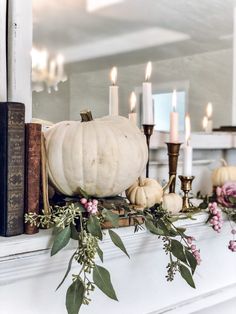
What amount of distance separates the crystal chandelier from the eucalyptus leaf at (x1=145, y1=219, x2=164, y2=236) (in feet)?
1.13

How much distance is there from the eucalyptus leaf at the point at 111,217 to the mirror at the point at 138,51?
271 mm

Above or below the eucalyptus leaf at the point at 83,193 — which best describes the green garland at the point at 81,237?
below

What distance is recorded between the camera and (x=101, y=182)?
36.8 inches

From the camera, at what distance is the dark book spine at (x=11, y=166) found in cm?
83

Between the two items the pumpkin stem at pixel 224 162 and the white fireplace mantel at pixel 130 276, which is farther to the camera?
the pumpkin stem at pixel 224 162

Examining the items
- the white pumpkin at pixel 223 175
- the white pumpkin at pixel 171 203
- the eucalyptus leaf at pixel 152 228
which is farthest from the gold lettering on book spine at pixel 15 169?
the white pumpkin at pixel 223 175

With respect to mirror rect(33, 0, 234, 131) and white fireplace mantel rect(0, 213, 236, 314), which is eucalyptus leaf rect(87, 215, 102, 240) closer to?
white fireplace mantel rect(0, 213, 236, 314)

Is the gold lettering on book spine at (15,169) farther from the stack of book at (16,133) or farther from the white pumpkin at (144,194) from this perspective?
the white pumpkin at (144,194)

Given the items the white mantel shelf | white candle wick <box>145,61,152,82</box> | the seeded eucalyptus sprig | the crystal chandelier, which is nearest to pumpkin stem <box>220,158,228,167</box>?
the white mantel shelf

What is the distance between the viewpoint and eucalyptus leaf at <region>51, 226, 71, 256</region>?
2.73 feet

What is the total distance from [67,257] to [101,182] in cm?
15

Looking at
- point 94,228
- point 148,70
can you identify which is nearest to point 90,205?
point 94,228

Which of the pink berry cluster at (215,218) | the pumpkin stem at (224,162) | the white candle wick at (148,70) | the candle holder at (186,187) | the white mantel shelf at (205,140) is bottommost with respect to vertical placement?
the pink berry cluster at (215,218)

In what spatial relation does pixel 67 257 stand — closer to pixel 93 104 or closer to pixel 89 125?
pixel 89 125
